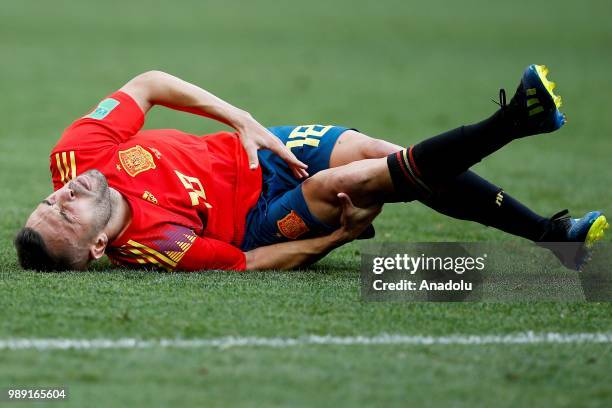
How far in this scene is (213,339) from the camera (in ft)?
13.7

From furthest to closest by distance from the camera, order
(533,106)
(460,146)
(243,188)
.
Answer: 1. (243,188)
2. (460,146)
3. (533,106)

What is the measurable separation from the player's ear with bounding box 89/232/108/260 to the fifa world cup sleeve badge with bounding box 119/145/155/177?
38cm

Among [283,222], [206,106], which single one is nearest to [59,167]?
[206,106]

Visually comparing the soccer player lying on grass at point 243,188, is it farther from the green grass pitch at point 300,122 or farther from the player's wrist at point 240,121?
the green grass pitch at point 300,122

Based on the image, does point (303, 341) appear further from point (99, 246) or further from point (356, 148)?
point (356, 148)

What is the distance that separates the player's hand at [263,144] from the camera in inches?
213

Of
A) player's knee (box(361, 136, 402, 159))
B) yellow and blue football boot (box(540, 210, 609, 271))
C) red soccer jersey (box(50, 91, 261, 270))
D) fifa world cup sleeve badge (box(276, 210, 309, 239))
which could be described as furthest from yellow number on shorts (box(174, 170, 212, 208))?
yellow and blue football boot (box(540, 210, 609, 271))

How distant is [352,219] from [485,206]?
2.31 feet

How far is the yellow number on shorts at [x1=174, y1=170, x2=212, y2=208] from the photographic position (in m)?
5.40

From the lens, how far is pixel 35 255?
5.14 meters

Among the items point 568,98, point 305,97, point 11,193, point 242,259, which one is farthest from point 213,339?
point 568,98

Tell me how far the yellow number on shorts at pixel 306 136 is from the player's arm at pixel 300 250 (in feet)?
1.72

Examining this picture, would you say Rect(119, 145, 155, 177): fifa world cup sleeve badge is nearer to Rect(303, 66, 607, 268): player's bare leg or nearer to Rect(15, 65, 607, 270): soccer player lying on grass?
Rect(15, 65, 607, 270): soccer player lying on grass

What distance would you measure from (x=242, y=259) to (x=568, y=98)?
995 cm
